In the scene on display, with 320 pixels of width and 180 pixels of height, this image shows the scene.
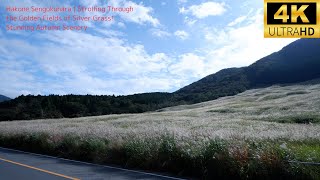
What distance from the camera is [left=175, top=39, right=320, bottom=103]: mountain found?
118 m

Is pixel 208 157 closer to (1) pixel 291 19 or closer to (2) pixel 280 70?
(1) pixel 291 19

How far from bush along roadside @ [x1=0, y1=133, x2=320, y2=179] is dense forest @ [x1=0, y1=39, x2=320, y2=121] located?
75081mm

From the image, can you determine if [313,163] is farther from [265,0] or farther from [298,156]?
[265,0]

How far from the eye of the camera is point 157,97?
438 ft

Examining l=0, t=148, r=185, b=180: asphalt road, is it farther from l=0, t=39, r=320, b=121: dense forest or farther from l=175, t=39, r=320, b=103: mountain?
l=175, t=39, r=320, b=103: mountain

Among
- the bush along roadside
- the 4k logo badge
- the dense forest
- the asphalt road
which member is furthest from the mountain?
the asphalt road

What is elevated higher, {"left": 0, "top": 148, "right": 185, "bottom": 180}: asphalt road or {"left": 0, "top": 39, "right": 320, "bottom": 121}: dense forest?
{"left": 0, "top": 39, "right": 320, "bottom": 121}: dense forest

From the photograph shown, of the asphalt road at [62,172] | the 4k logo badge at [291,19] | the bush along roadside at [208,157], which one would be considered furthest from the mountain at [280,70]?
the asphalt road at [62,172]

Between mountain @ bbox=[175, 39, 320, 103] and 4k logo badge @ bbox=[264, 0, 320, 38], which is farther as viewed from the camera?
mountain @ bbox=[175, 39, 320, 103]

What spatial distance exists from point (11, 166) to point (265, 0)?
12.3m

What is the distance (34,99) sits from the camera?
357 feet

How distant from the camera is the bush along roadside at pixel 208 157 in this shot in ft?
30.5

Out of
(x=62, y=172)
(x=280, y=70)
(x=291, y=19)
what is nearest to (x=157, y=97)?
(x=280, y=70)

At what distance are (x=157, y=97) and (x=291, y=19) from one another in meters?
120
